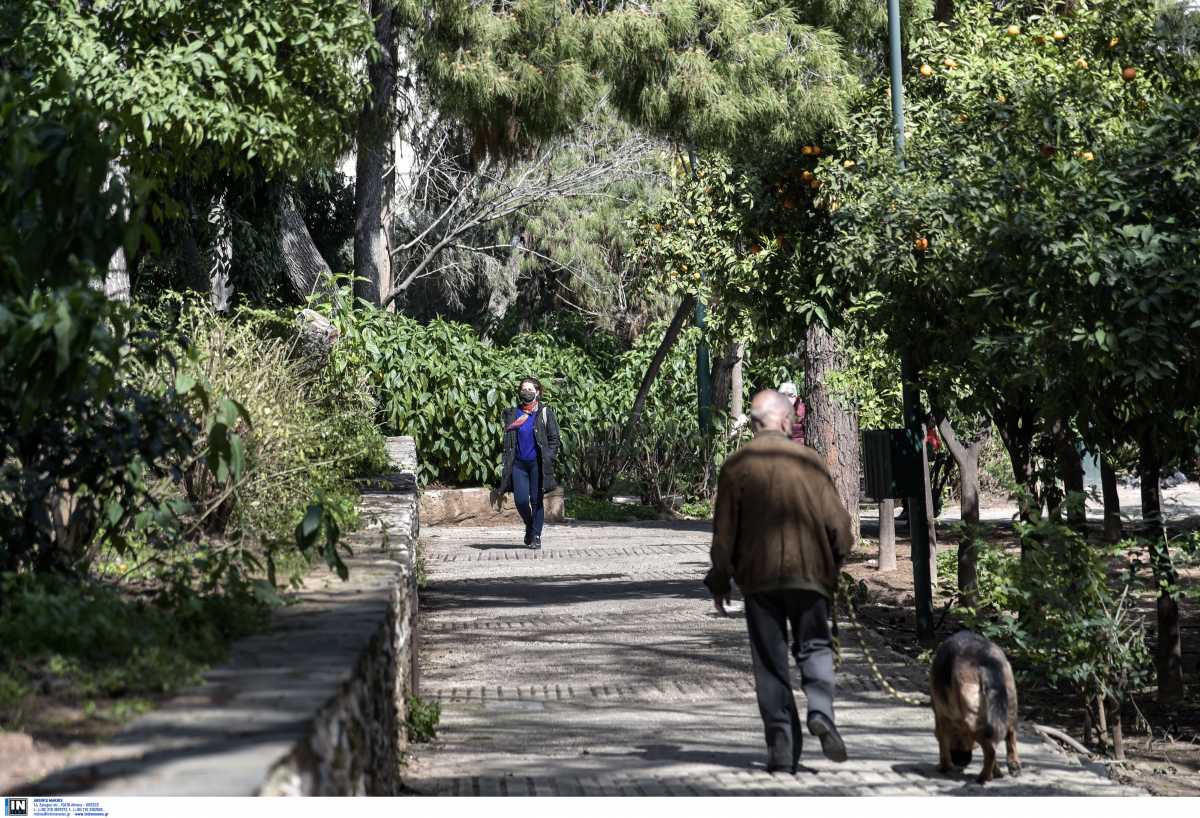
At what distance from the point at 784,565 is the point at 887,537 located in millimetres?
8861

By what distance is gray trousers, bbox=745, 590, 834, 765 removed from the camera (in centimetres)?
644

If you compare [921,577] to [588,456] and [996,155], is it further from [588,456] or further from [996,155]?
[588,456]

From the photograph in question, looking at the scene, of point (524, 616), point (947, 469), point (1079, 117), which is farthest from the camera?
point (947, 469)

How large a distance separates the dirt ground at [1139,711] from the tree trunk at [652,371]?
26.8 feet

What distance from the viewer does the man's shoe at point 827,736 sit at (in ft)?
21.0

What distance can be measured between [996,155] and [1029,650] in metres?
3.16

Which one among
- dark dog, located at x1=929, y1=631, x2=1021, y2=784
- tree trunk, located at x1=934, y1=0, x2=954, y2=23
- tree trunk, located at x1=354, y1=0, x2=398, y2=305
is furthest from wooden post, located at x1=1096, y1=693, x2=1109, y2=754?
tree trunk, located at x1=934, y1=0, x2=954, y2=23

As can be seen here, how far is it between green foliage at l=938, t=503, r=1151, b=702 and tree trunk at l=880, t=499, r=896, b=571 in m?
6.36

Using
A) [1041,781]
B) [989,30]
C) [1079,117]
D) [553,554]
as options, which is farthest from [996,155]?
[553,554]

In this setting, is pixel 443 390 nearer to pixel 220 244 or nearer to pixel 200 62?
pixel 220 244

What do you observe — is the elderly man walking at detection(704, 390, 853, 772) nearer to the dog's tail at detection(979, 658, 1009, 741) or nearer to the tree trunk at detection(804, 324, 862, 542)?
the dog's tail at detection(979, 658, 1009, 741)

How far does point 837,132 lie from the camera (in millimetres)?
12016

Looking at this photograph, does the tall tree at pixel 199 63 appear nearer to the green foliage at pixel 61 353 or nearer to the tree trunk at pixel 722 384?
the green foliage at pixel 61 353

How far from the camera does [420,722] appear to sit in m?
7.36
